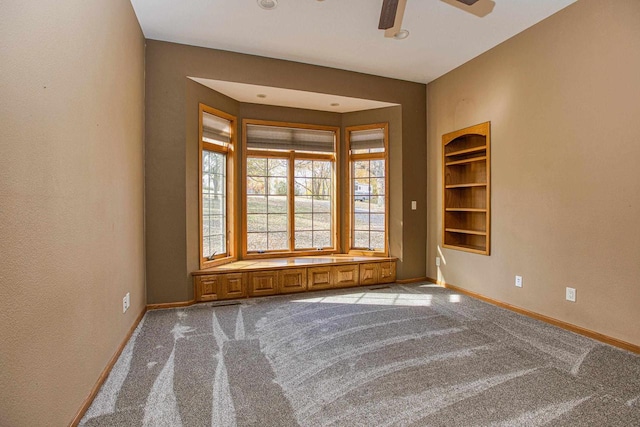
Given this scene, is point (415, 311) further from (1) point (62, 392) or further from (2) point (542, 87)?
(1) point (62, 392)

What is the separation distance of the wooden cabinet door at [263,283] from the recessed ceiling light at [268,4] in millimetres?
→ 2898

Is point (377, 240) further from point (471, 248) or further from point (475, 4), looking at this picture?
point (475, 4)

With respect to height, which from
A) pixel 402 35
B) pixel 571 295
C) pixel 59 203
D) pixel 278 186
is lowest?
pixel 571 295

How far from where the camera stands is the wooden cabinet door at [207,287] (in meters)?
3.83

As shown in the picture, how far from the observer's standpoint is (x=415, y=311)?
3.57m

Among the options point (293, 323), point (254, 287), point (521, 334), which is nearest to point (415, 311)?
point (521, 334)

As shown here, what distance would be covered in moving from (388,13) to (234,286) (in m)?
3.30

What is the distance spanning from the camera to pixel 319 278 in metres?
4.41

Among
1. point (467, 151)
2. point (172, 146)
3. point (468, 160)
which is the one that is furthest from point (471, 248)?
point (172, 146)

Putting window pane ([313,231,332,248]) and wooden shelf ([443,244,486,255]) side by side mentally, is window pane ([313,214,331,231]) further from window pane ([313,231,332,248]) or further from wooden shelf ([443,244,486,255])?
wooden shelf ([443,244,486,255])

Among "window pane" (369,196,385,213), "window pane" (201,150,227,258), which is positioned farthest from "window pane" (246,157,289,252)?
"window pane" (369,196,385,213)

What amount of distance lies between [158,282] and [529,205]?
13.5ft

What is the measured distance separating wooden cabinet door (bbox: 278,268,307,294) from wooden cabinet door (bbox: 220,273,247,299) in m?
0.46

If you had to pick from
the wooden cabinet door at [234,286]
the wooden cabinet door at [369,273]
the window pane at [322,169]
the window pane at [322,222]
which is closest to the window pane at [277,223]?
the window pane at [322,222]
